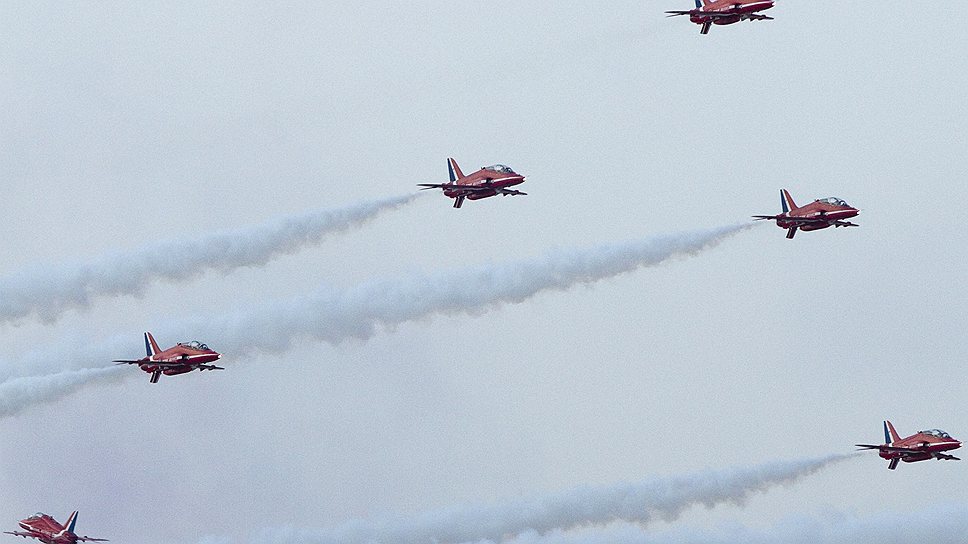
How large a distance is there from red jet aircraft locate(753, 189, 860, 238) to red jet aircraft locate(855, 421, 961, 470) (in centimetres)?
1297

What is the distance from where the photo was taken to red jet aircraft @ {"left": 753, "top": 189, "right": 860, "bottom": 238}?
13525 cm

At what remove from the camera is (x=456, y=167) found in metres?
138

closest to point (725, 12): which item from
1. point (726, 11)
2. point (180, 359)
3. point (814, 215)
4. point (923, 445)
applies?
point (726, 11)

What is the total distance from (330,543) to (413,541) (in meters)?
5.05

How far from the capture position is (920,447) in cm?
13175

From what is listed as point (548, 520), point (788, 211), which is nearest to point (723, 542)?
point (548, 520)

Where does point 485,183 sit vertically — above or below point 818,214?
above

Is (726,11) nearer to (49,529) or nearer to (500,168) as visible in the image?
(500,168)

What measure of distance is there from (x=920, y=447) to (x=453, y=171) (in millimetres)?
33427

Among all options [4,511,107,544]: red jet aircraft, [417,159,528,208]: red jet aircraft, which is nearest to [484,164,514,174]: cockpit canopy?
[417,159,528,208]: red jet aircraft

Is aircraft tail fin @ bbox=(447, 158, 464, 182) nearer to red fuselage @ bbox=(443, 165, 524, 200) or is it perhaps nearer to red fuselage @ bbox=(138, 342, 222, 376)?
red fuselage @ bbox=(443, 165, 524, 200)

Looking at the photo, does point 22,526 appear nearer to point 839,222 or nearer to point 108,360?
point 108,360

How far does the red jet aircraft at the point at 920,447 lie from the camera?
5182 inches

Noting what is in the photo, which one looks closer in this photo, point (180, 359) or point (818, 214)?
point (180, 359)
